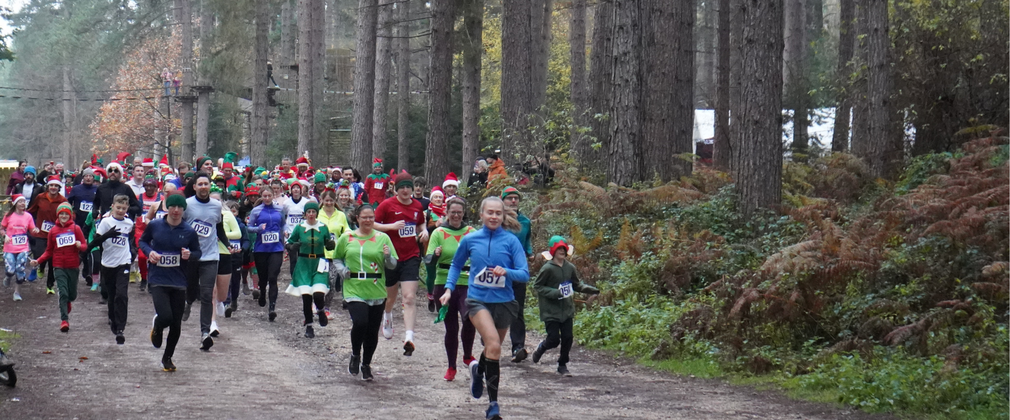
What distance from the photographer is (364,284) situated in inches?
406

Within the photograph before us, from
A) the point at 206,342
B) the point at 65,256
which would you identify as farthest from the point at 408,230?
the point at 65,256

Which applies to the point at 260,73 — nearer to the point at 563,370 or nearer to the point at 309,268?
the point at 309,268

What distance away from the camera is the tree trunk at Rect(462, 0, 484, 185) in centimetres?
2686

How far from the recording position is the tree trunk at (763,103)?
1587 cm

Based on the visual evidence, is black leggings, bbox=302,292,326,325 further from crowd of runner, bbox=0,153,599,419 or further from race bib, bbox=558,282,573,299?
race bib, bbox=558,282,573,299

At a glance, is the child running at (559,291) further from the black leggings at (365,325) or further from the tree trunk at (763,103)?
the tree trunk at (763,103)

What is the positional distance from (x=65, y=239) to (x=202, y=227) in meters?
2.71

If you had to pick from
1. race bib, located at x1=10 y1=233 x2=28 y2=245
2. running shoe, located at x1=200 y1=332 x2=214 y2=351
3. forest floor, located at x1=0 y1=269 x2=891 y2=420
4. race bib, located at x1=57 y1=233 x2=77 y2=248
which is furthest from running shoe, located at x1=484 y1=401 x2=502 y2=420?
race bib, located at x1=10 y1=233 x2=28 y2=245

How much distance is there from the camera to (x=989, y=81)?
61.2 ft

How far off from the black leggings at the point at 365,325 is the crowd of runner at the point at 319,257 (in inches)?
0.5

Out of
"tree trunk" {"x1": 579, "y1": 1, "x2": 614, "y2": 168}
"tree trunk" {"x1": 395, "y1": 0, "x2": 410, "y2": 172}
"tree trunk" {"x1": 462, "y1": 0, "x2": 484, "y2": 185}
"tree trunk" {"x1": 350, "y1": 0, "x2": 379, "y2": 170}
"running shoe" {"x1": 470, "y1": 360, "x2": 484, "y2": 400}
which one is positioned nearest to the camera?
"running shoe" {"x1": 470, "y1": 360, "x2": 484, "y2": 400}

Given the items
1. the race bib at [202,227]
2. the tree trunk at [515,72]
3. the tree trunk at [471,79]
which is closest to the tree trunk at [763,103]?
the tree trunk at [515,72]

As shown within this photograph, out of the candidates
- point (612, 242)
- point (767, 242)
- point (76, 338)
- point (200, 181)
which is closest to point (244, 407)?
point (200, 181)

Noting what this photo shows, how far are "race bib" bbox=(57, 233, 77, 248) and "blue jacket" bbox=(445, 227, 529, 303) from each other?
6.92 metres
